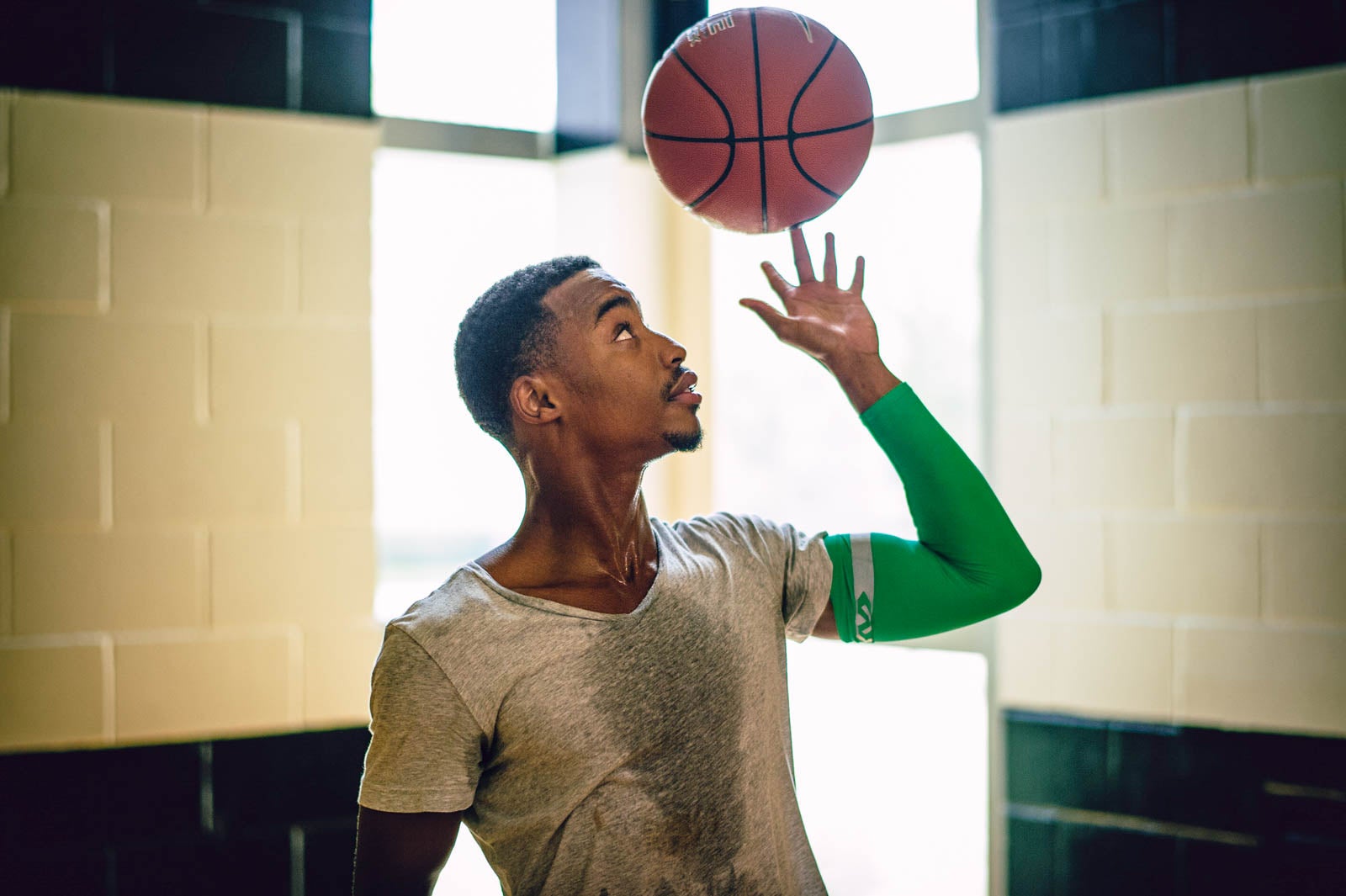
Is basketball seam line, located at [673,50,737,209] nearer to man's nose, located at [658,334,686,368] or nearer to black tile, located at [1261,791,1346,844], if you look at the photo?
man's nose, located at [658,334,686,368]

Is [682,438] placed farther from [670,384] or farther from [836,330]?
[836,330]

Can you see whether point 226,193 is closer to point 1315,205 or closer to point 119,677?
point 119,677

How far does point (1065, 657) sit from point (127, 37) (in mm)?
2316

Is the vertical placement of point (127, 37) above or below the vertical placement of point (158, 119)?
above

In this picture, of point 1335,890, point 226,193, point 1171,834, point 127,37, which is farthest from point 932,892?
point 127,37

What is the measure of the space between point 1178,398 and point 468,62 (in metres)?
1.81

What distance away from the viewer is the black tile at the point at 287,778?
2148mm

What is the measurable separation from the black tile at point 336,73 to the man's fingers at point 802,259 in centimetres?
132

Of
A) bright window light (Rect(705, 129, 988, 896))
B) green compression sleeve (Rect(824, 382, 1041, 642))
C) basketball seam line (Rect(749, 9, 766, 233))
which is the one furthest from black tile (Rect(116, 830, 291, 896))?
basketball seam line (Rect(749, 9, 766, 233))

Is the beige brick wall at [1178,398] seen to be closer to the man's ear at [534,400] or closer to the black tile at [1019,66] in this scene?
the black tile at [1019,66]

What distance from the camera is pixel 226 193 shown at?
→ 218cm

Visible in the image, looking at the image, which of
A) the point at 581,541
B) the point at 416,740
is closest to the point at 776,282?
the point at 581,541

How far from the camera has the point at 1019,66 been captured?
2158 millimetres

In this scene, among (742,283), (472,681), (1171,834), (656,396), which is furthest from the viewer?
(742,283)
